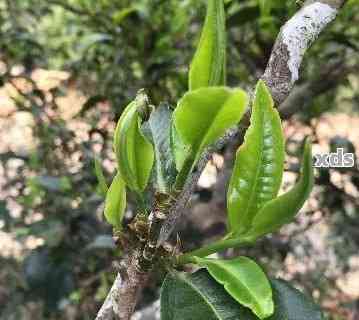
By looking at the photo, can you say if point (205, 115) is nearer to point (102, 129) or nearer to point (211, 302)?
point (211, 302)

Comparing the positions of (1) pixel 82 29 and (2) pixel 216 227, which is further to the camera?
(1) pixel 82 29

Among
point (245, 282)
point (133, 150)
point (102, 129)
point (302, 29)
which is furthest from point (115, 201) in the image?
point (102, 129)

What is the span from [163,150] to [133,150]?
11 centimetres

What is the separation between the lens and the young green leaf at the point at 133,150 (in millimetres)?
610

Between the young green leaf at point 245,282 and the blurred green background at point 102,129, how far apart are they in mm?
891

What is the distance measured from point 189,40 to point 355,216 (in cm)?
89

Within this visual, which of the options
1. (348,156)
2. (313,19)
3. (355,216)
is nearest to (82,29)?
(355,216)

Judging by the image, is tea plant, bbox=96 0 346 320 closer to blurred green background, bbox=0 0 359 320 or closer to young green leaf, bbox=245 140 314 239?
young green leaf, bbox=245 140 314 239

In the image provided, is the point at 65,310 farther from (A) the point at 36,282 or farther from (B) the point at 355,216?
(B) the point at 355,216

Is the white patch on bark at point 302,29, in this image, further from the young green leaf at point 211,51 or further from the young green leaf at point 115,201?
the young green leaf at point 115,201

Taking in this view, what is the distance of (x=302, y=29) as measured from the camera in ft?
2.28

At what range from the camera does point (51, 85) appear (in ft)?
6.97

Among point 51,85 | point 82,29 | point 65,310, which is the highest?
point 82,29

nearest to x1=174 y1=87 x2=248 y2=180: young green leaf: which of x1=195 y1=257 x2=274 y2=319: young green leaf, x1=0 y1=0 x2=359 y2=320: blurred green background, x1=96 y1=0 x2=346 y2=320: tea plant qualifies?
x1=96 y1=0 x2=346 y2=320: tea plant
